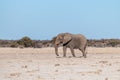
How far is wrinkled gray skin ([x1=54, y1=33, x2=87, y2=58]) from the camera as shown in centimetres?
3591

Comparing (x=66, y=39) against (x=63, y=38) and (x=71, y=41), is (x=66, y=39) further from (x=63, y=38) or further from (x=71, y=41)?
(x=71, y=41)

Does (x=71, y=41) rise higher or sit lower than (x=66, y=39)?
lower

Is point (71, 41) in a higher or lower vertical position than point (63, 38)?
lower

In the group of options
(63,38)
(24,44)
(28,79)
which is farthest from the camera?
(24,44)

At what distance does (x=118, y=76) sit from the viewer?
760 inches

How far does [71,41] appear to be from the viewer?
36.3 m

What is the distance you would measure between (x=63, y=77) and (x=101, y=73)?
224 cm

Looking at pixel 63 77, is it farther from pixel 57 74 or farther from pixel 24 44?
pixel 24 44

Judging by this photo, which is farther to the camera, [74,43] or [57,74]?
[74,43]

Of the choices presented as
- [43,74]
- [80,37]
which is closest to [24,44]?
[80,37]

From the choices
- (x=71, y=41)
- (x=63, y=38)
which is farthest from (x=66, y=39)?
(x=71, y=41)

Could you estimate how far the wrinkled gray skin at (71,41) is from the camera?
35906mm

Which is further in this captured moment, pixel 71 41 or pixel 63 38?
pixel 71 41

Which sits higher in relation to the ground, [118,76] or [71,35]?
[71,35]
